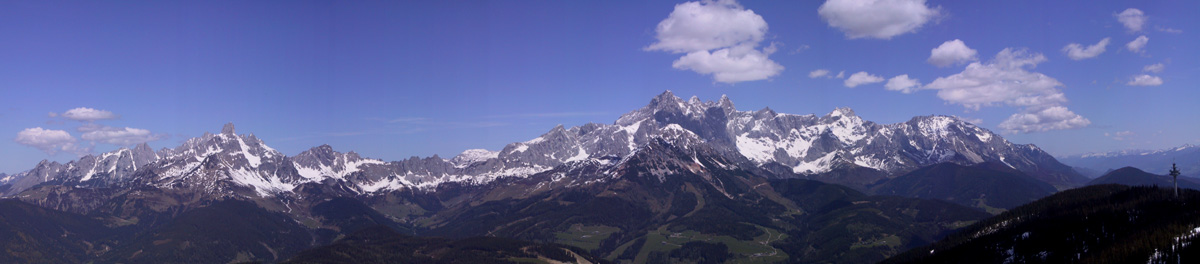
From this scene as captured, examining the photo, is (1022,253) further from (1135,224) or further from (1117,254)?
(1117,254)

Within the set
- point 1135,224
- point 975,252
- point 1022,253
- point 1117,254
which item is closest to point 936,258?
point 975,252

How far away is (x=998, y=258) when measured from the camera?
168750mm

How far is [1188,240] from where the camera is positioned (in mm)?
122688

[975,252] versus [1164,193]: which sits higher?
[1164,193]

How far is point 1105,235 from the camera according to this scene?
6112 inches

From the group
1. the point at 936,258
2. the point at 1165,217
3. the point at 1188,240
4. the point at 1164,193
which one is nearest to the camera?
the point at 1188,240

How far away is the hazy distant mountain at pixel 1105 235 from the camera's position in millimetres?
125562

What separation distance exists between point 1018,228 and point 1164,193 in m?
35.0

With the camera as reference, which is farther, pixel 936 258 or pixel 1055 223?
pixel 936 258

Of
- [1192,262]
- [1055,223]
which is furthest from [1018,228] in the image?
[1192,262]

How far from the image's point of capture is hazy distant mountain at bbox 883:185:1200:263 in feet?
412

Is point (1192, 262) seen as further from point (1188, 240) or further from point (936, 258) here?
point (936, 258)

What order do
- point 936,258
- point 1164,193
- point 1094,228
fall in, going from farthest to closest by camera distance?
point 936,258
point 1164,193
point 1094,228

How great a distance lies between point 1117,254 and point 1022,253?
36.1 m
